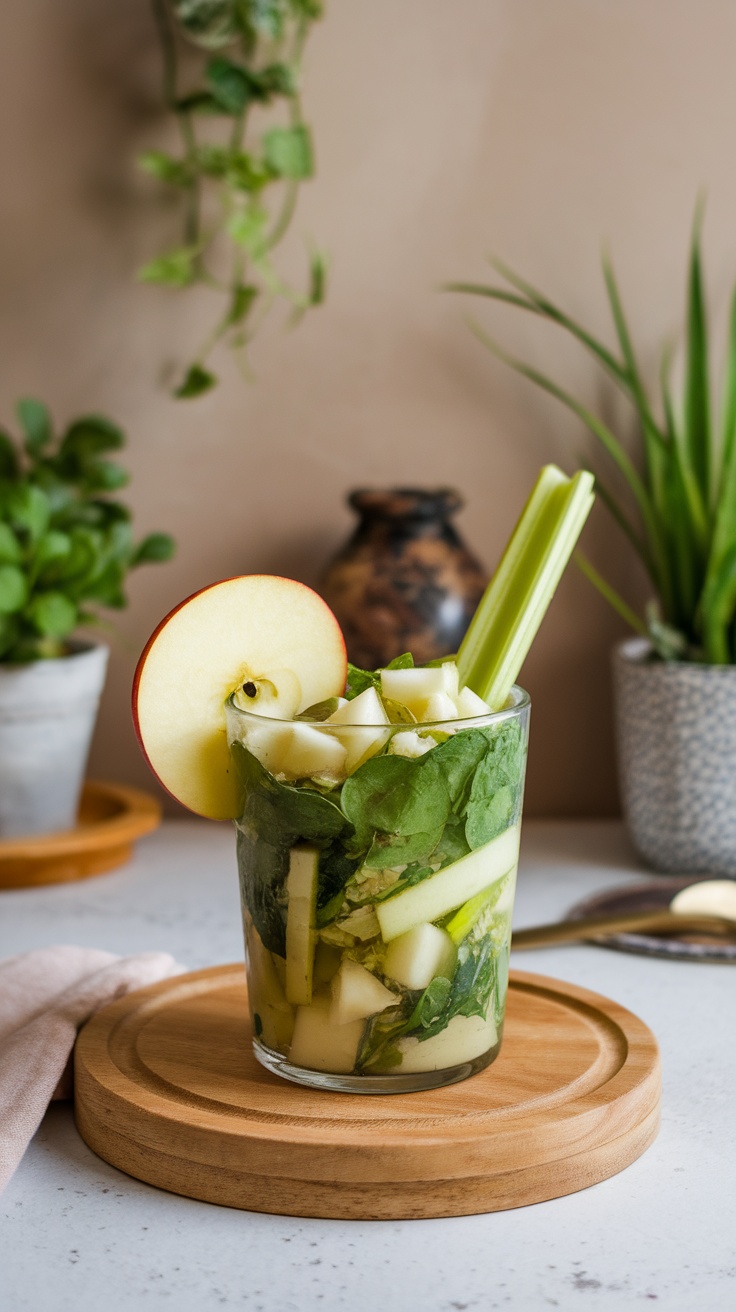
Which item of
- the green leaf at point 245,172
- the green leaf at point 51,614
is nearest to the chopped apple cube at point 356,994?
the green leaf at point 51,614

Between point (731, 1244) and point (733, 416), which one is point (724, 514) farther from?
point (731, 1244)

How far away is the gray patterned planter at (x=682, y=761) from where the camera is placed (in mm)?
1161

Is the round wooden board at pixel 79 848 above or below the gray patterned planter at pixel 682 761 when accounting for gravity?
below

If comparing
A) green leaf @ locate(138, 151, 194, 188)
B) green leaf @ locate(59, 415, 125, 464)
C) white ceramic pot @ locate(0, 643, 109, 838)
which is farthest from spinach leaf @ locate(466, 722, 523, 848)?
green leaf @ locate(138, 151, 194, 188)

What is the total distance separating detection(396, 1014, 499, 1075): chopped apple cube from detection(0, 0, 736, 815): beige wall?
2.51 feet

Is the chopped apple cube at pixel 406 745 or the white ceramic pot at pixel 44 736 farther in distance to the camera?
the white ceramic pot at pixel 44 736

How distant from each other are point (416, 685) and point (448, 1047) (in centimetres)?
19

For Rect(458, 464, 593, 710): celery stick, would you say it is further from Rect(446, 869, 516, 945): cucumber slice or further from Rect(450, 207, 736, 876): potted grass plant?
Rect(450, 207, 736, 876): potted grass plant

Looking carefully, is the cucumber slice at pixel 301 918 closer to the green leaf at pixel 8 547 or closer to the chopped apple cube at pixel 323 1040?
the chopped apple cube at pixel 323 1040

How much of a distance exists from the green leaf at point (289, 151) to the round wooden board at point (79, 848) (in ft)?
2.13

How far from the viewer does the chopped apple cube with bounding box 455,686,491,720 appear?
67cm

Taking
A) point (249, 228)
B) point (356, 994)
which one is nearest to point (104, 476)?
point (249, 228)

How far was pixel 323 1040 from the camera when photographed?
0.66m

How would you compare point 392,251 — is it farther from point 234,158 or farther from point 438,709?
point 438,709
